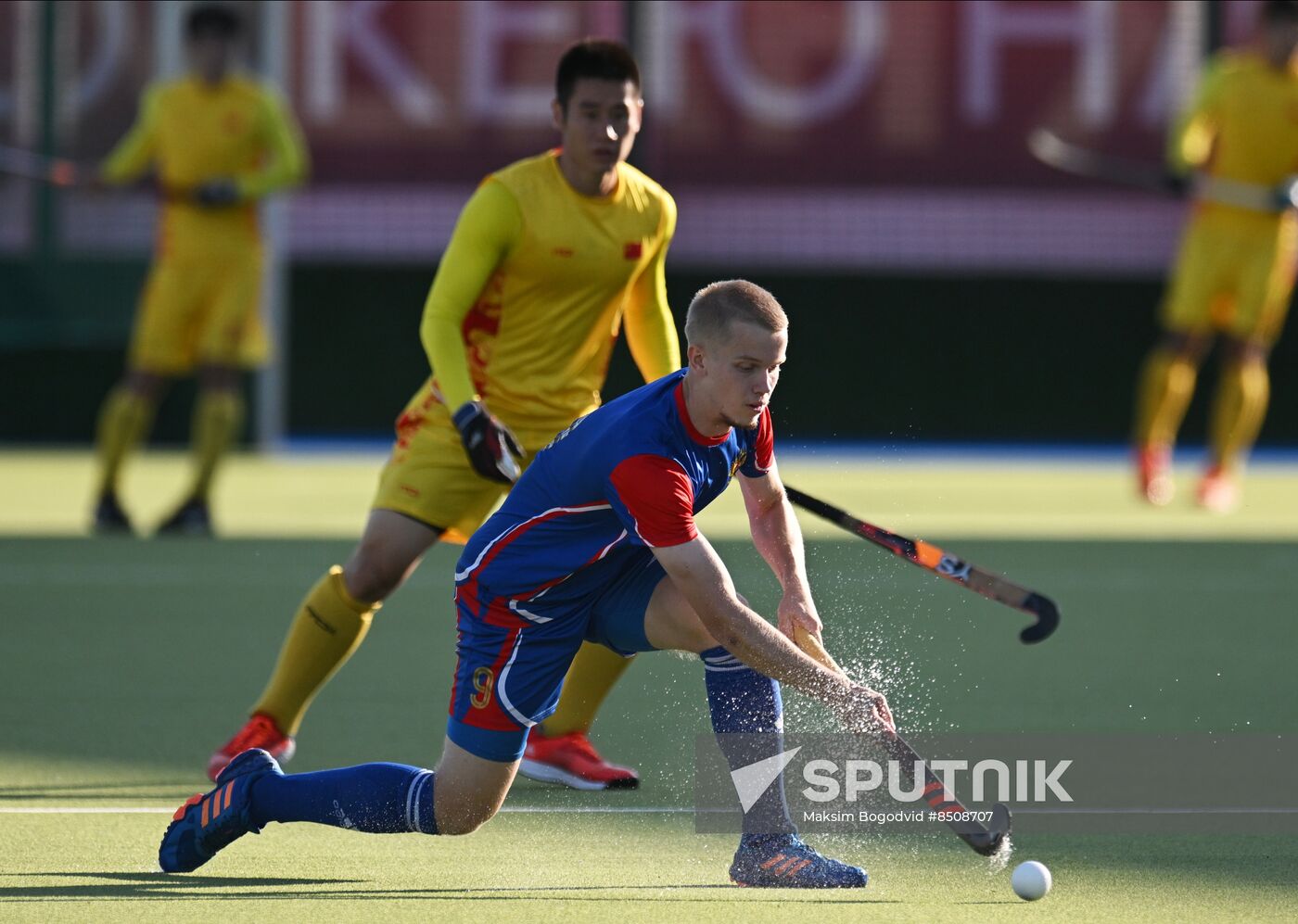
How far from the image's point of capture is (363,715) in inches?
210

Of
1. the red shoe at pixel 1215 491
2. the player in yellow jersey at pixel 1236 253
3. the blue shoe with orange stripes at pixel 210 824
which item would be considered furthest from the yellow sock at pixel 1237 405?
the blue shoe with orange stripes at pixel 210 824

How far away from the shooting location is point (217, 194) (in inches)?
350

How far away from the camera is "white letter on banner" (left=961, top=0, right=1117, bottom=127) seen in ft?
44.6

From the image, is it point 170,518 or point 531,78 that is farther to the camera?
point 531,78

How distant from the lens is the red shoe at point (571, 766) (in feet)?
15.0

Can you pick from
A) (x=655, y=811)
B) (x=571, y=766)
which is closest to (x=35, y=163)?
(x=571, y=766)

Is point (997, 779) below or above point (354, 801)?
below

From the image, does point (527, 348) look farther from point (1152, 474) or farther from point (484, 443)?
point (1152, 474)

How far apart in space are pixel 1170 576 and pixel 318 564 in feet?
9.35

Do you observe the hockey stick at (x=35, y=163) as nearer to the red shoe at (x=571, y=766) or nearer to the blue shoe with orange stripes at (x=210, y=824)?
the red shoe at (x=571, y=766)

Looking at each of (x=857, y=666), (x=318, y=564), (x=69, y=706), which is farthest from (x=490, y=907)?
(x=318, y=564)

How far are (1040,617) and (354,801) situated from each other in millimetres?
1118

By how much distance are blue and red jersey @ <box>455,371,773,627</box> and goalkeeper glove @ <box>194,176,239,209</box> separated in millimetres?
5316

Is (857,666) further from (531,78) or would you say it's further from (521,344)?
(531,78)
